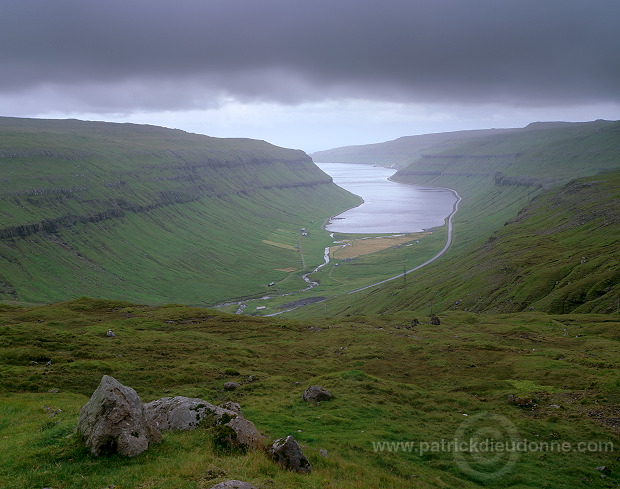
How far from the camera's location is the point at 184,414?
98.4ft

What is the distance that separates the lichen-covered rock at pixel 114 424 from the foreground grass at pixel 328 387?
66 centimetres

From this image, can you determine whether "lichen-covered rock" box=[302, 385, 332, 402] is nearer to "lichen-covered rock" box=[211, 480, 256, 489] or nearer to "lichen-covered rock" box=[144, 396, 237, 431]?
"lichen-covered rock" box=[144, 396, 237, 431]

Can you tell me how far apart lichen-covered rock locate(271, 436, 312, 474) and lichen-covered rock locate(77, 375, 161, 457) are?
745cm

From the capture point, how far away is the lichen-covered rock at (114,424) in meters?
24.7

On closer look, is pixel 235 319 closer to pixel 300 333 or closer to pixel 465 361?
pixel 300 333

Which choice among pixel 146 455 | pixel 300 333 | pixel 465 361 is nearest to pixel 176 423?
pixel 146 455

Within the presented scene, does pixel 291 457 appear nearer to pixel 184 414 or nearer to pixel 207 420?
pixel 207 420

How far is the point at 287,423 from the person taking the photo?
118 ft

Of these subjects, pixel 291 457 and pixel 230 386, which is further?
pixel 230 386

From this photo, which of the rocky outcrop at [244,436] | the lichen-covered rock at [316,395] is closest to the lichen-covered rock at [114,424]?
the rocky outcrop at [244,436]

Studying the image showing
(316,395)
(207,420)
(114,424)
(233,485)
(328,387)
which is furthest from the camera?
(328,387)

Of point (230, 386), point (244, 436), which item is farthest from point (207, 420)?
point (230, 386)

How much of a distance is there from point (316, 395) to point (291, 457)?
17920mm

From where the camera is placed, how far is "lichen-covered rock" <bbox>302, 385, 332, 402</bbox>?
1692 inches
